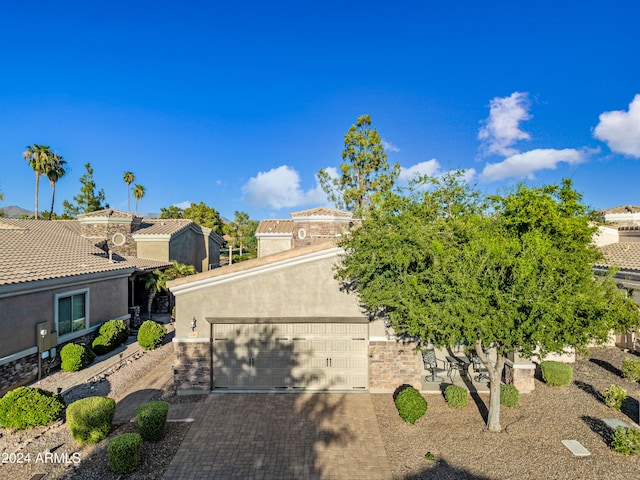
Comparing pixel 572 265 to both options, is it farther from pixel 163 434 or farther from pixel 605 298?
pixel 163 434

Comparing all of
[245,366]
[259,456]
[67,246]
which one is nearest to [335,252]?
[245,366]

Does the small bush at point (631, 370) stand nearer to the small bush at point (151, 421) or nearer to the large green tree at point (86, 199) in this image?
the small bush at point (151, 421)

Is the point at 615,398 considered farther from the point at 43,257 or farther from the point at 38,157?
the point at 38,157

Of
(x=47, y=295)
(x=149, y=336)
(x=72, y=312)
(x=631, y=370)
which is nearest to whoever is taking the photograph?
(x=631, y=370)

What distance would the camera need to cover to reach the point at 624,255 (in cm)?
1769

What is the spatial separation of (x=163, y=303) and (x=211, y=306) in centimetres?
1450

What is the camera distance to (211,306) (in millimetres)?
11797

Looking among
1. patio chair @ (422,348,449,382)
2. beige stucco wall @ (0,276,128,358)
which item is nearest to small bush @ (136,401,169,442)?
beige stucco wall @ (0,276,128,358)

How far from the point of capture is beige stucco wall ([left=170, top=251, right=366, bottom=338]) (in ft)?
38.5

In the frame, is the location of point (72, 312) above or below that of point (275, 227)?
below

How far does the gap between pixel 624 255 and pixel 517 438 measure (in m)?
13.8

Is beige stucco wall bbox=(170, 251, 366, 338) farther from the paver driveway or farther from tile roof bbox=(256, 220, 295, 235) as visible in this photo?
tile roof bbox=(256, 220, 295, 235)

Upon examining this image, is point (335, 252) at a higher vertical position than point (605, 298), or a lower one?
higher

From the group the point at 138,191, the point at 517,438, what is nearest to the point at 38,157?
the point at 138,191
